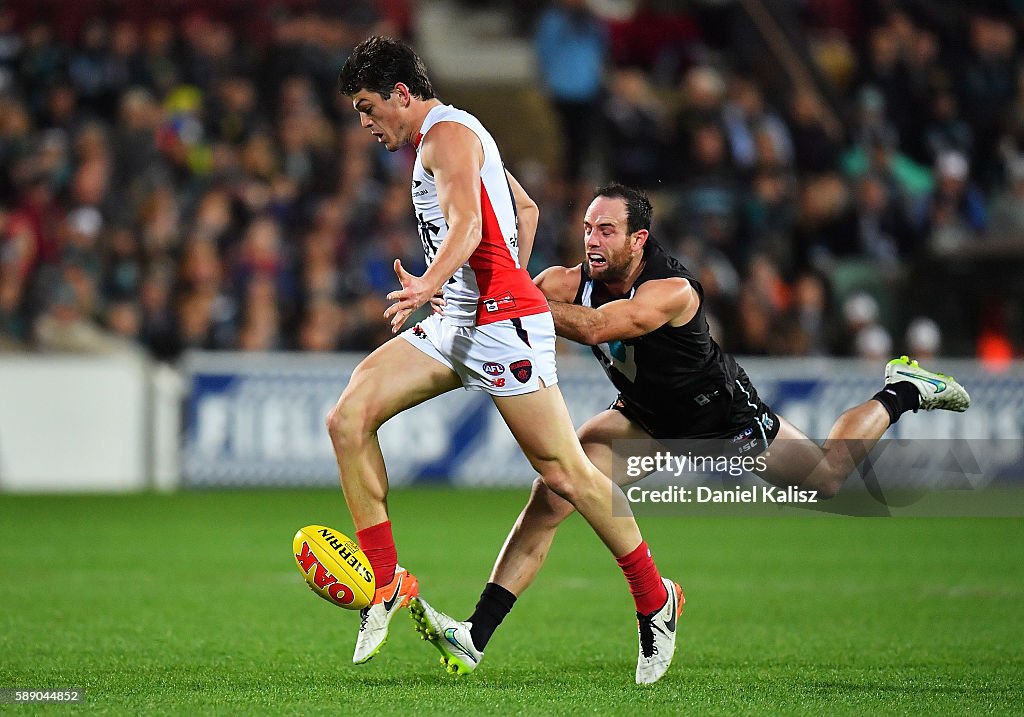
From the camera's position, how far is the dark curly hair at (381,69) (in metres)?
5.73

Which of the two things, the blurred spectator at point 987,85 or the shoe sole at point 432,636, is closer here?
the shoe sole at point 432,636

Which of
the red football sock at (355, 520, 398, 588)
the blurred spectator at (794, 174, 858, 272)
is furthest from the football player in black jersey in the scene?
the blurred spectator at (794, 174, 858, 272)

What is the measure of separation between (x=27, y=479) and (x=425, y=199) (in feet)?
30.6

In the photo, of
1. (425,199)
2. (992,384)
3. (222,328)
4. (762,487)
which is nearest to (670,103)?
(992,384)

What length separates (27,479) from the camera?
14.0 metres

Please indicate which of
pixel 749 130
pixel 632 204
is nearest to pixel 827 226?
pixel 749 130

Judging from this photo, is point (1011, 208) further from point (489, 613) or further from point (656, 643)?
point (489, 613)

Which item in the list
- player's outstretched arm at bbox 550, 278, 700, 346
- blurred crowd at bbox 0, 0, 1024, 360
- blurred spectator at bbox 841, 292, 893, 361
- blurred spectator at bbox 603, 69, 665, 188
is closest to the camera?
player's outstretched arm at bbox 550, 278, 700, 346

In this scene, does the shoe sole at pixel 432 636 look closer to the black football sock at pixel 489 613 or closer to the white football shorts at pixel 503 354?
the black football sock at pixel 489 613

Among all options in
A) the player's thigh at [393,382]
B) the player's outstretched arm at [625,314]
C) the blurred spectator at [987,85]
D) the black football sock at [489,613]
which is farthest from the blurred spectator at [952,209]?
the player's thigh at [393,382]

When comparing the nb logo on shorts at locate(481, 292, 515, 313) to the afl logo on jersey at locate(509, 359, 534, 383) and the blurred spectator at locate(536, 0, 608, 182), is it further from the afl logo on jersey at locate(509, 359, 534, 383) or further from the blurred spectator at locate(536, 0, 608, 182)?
the blurred spectator at locate(536, 0, 608, 182)

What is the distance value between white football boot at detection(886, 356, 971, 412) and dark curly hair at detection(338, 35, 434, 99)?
9.15 ft

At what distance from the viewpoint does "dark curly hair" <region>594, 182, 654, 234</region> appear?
242 inches

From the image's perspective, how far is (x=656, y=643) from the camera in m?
5.90
